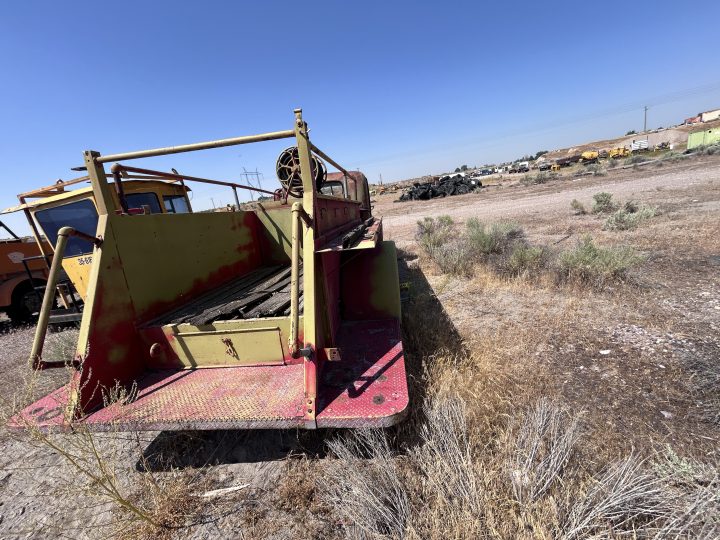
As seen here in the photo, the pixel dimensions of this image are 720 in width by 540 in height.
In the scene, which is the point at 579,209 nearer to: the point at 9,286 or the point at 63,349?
the point at 63,349

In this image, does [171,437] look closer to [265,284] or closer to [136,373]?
[136,373]

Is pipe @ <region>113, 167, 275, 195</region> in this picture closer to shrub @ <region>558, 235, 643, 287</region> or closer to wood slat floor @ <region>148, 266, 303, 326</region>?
wood slat floor @ <region>148, 266, 303, 326</region>

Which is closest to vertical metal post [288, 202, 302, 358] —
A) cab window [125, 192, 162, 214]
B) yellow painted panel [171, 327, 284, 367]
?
yellow painted panel [171, 327, 284, 367]

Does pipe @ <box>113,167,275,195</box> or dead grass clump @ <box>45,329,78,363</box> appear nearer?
pipe @ <box>113,167,275,195</box>

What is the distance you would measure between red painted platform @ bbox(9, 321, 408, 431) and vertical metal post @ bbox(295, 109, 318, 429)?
0.30 feet

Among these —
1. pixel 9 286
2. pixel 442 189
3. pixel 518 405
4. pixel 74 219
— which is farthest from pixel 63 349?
pixel 442 189

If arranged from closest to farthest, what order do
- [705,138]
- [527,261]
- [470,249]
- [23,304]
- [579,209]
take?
[527,261]
[23,304]
[470,249]
[579,209]
[705,138]

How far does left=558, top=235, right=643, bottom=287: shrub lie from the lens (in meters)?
4.43

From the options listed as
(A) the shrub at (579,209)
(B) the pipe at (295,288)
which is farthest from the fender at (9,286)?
(A) the shrub at (579,209)

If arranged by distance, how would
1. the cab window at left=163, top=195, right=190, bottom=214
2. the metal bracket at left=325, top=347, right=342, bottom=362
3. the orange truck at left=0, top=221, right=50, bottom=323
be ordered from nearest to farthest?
the metal bracket at left=325, top=347, right=342, bottom=362, the cab window at left=163, top=195, right=190, bottom=214, the orange truck at left=0, top=221, right=50, bottom=323

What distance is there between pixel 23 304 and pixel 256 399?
8132mm

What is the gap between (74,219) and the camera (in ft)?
16.5

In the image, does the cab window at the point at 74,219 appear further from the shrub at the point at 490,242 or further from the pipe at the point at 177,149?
the shrub at the point at 490,242

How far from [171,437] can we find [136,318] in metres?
1.02
